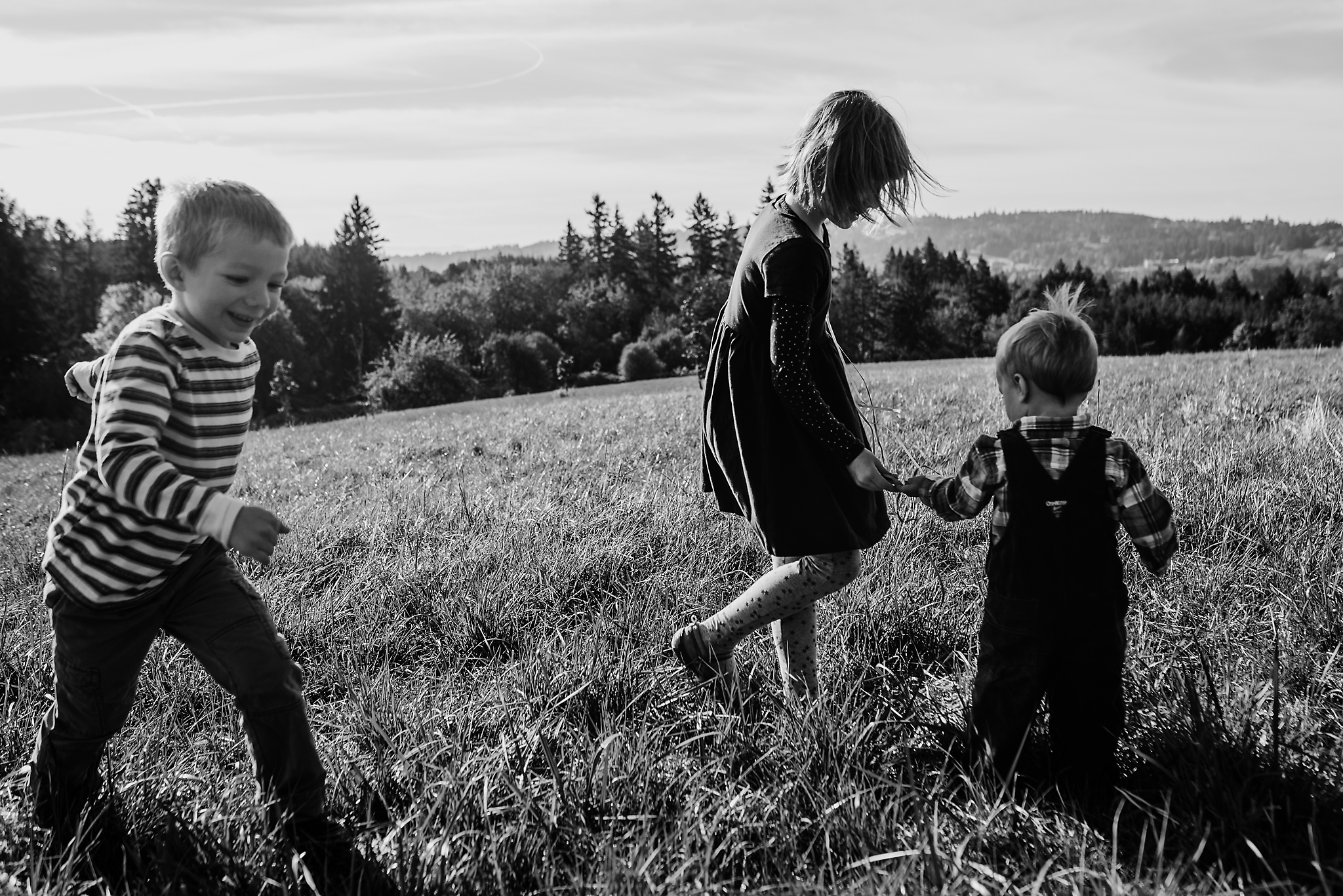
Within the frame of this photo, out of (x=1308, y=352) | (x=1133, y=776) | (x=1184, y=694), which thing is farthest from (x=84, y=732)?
(x=1308, y=352)

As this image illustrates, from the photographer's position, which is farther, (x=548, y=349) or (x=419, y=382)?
(x=548, y=349)

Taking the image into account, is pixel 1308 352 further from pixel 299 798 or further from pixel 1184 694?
pixel 299 798

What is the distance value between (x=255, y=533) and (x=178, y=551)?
0.49 metres

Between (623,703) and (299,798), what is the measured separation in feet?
3.41

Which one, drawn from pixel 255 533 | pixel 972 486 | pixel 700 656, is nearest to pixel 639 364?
pixel 700 656

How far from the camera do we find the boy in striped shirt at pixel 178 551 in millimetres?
2250

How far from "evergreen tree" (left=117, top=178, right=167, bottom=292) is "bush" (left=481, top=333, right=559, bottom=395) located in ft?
79.2

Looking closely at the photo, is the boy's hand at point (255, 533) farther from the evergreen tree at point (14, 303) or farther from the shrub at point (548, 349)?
the shrub at point (548, 349)

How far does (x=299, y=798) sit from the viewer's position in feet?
7.52

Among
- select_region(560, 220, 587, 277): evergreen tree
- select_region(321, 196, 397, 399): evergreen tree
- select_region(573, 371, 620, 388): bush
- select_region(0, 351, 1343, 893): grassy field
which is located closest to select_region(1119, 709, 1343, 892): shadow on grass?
select_region(0, 351, 1343, 893): grassy field

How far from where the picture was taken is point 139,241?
226 ft

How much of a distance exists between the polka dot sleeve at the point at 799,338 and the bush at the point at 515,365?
62961 millimetres

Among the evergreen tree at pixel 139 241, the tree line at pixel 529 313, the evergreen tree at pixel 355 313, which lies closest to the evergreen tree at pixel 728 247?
the tree line at pixel 529 313

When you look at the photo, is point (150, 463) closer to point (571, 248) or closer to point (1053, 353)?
point (1053, 353)
